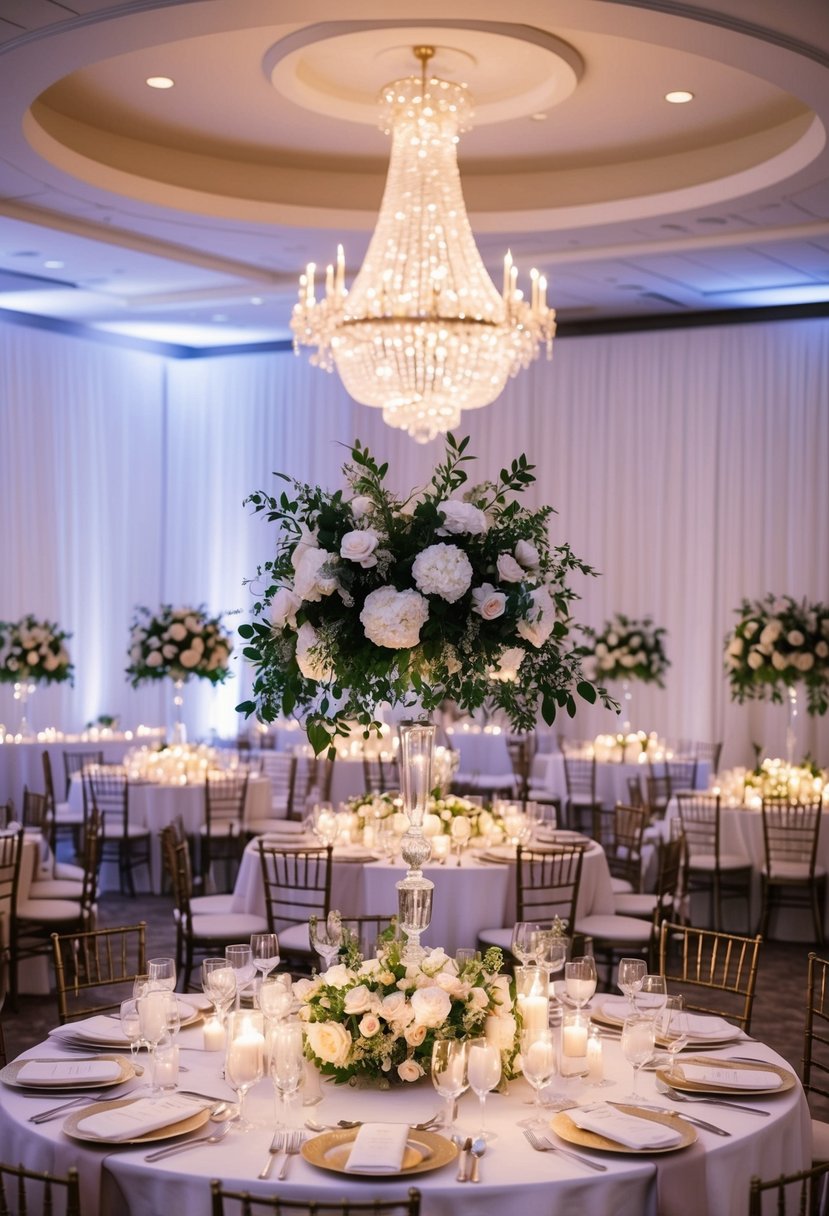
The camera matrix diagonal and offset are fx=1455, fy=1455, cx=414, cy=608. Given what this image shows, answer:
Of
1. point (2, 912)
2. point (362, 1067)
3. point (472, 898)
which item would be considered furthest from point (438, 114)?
point (362, 1067)

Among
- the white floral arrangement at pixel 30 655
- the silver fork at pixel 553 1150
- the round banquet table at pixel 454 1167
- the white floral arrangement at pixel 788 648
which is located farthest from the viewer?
the white floral arrangement at pixel 30 655

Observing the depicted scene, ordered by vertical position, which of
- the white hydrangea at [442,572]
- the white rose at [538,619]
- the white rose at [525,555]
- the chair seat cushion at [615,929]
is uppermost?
the white rose at [525,555]

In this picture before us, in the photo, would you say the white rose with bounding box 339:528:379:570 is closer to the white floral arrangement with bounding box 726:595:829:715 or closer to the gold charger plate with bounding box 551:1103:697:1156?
the gold charger plate with bounding box 551:1103:697:1156

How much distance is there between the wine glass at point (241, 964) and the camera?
13.3 ft

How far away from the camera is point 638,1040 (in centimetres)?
368

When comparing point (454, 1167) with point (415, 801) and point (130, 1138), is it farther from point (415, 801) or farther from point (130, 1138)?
point (415, 801)

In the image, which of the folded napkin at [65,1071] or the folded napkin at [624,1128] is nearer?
the folded napkin at [624,1128]

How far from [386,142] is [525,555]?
713cm

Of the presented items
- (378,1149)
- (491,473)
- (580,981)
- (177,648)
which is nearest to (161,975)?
(378,1149)

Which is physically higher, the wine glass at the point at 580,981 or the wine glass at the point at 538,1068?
the wine glass at the point at 580,981

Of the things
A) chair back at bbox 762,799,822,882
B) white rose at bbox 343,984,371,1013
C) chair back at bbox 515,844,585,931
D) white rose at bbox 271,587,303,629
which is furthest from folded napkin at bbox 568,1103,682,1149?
chair back at bbox 762,799,822,882

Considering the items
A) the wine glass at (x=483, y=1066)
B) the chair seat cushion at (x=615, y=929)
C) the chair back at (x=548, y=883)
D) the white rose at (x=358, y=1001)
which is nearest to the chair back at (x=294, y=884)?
the chair back at (x=548, y=883)

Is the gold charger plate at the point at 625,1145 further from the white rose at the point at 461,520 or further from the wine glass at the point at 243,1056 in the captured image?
the white rose at the point at 461,520

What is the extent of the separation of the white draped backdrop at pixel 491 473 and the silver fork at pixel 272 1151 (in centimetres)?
1112
